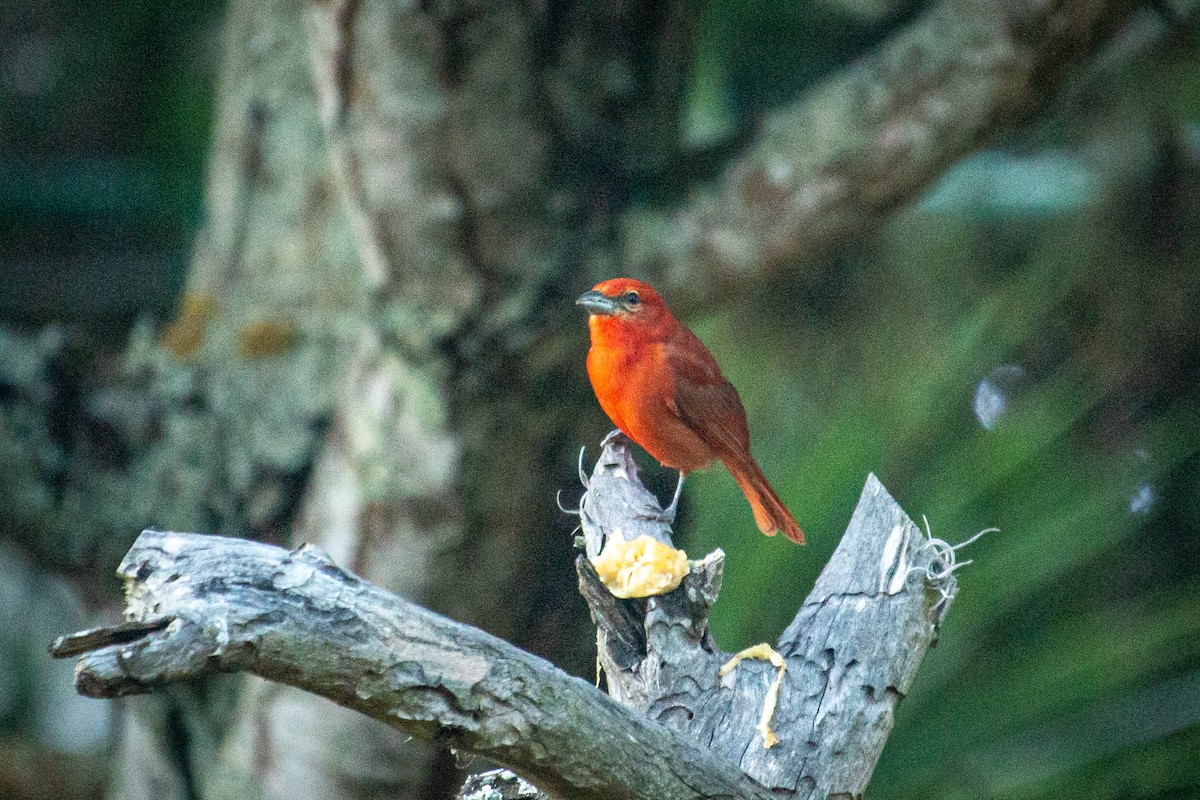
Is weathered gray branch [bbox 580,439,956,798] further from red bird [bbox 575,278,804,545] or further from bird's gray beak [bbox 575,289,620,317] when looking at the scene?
bird's gray beak [bbox 575,289,620,317]

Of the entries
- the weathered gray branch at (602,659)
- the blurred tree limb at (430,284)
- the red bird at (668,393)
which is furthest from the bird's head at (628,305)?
the blurred tree limb at (430,284)

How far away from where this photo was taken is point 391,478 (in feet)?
13.9

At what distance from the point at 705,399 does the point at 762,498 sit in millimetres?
242

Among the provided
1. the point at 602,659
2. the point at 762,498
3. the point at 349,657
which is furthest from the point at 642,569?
the point at 349,657

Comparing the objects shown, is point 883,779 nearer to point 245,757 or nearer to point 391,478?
point 391,478

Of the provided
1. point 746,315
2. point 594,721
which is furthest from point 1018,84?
point 594,721

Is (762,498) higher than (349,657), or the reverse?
(762,498)

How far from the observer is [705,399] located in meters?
2.82

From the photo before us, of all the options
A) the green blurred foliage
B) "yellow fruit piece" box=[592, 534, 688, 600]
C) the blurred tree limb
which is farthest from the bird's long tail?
the blurred tree limb

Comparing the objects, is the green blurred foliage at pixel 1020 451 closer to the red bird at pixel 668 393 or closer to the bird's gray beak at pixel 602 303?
the red bird at pixel 668 393

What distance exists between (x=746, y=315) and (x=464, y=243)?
1405 millimetres

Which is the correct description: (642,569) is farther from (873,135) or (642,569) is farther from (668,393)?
(873,135)

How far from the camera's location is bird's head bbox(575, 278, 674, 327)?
2820mm

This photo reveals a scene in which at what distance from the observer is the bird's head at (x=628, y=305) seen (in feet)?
9.25
